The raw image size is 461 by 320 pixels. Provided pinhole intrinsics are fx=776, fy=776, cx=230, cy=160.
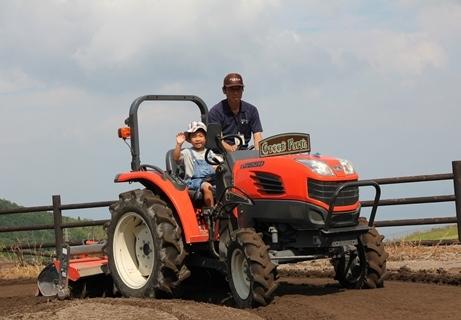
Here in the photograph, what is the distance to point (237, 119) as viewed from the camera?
8.49 meters

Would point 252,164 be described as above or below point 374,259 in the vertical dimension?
above

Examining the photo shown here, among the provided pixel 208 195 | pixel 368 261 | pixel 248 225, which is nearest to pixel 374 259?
pixel 368 261

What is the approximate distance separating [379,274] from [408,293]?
0.36 m

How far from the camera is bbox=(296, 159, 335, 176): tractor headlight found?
6.86 m

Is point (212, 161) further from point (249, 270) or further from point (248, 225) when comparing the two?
point (249, 270)

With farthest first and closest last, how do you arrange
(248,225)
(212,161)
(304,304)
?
(212,161) → (248,225) → (304,304)

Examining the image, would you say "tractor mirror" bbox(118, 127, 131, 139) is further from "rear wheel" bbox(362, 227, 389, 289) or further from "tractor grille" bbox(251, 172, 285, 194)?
"rear wheel" bbox(362, 227, 389, 289)

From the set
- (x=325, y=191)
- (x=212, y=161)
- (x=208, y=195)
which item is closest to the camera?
(x=325, y=191)

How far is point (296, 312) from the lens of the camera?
20.2 feet

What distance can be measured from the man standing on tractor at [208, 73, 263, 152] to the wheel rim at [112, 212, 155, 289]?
1.30 metres

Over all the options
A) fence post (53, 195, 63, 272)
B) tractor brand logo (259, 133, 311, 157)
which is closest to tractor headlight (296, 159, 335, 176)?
tractor brand logo (259, 133, 311, 157)

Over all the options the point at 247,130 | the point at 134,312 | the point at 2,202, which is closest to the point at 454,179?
the point at 247,130

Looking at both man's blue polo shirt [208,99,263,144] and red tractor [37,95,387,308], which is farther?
man's blue polo shirt [208,99,263,144]

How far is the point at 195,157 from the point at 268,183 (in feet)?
4.08
